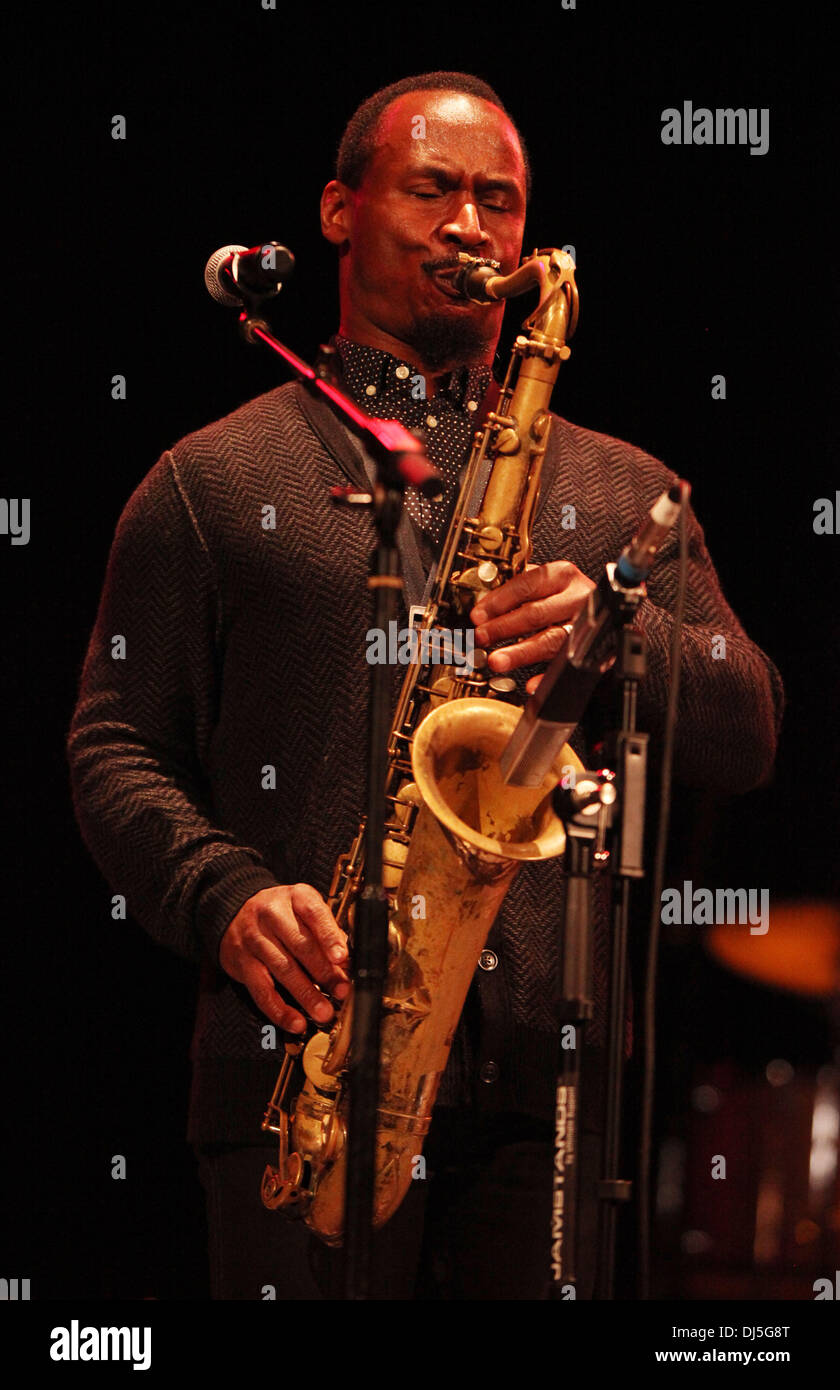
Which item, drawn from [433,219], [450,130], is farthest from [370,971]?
[450,130]

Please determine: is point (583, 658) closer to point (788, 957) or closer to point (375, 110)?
point (375, 110)

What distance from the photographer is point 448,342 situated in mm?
3141

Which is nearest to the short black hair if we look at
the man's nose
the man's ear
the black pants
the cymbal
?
the man's ear

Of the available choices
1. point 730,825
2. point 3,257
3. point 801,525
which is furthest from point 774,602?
point 3,257

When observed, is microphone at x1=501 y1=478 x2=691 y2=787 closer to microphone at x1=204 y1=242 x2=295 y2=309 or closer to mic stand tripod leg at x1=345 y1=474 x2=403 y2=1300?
mic stand tripod leg at x1=345 y1=474 x2=403 y2=1300

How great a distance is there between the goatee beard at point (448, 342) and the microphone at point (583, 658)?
112cm

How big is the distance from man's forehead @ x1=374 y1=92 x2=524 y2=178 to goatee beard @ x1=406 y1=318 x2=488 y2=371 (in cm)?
32

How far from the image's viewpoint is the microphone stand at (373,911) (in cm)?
195

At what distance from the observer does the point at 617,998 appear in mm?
2012

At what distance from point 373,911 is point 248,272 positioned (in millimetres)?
968

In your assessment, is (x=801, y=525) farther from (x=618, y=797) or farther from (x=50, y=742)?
(x=618, y=797)

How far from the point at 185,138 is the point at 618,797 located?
2553 millimetres

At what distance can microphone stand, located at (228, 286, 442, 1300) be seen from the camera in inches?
76.9

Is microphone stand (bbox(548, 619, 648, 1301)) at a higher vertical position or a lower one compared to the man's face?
lower
